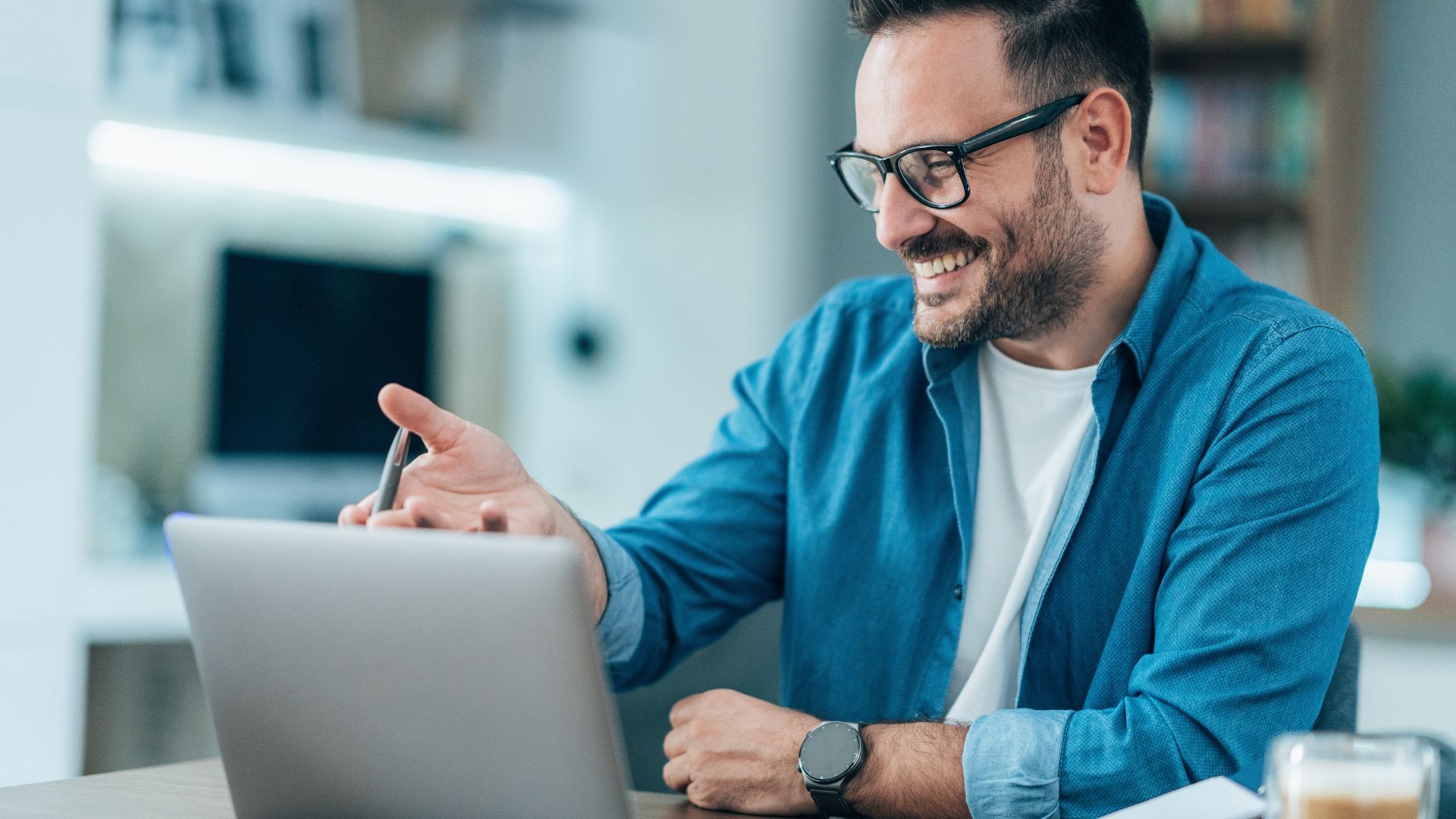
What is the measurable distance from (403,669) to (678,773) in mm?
344

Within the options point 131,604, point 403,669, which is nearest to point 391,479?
point 403,669

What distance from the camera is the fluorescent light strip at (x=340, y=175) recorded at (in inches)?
113

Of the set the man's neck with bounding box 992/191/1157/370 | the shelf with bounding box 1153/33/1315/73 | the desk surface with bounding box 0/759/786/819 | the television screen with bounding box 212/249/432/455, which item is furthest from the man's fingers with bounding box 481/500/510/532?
the shelf with bounding box 1153/33/1315/73

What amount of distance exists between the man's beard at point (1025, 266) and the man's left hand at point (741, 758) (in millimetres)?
452

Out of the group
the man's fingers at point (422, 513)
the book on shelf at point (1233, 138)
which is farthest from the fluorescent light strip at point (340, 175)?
the man's fingers at point (422, 513)

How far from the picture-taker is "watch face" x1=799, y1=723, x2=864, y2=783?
102cm

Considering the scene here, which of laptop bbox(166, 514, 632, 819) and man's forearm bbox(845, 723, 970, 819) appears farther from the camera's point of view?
man's forearm bbox(845, 723, 970, 819)

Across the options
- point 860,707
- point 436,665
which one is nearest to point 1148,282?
point 860,707

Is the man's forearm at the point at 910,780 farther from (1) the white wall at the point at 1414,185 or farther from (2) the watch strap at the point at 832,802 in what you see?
(1) the white wall at the point at 1414,185

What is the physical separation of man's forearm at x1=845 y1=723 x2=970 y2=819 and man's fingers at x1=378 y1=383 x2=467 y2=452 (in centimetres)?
39

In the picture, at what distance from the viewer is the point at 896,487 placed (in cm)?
142

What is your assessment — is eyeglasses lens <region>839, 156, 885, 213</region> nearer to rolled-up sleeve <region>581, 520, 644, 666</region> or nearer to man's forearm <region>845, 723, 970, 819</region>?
rolled-up sleeve <region>581, 520, 644, 666</region>

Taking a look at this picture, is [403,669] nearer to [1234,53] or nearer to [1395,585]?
[1395,585]

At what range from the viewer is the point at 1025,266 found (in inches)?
53.4
